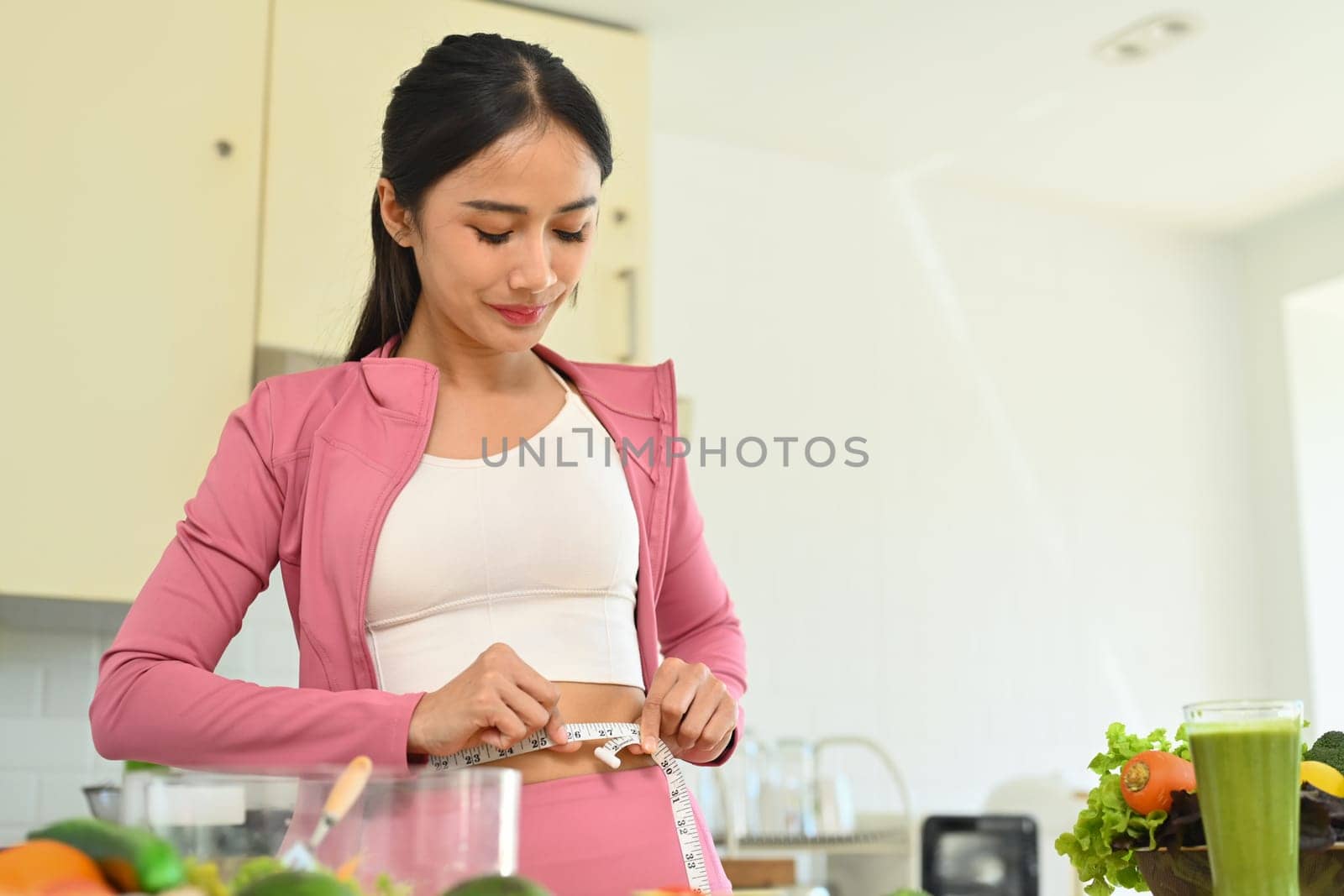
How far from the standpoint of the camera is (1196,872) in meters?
0.98

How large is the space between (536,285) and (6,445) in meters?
1.58

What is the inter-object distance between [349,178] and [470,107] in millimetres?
1557

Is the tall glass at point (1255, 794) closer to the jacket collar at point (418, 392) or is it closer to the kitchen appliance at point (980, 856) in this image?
the jacket collar at point (418, 392)

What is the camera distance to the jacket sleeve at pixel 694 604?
4.50ft

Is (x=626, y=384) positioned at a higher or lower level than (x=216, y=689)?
higher

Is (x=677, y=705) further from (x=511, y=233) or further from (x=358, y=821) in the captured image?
(x=358, y=821)

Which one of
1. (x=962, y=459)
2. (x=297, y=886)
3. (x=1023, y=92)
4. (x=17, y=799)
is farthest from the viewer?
(x=962, y=459)

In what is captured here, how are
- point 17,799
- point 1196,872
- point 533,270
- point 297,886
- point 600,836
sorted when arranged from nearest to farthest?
point 297,886
point 1196,872
point 600,836
point 533,270
point 17,799

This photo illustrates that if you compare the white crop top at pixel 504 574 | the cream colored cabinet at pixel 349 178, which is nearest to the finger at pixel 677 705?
the white crop top at pixel 504 574

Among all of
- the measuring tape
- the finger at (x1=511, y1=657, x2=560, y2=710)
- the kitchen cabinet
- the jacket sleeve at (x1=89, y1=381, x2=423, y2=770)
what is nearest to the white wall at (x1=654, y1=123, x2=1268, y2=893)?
the kitchen cabinet

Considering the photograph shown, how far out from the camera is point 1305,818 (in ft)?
3.00

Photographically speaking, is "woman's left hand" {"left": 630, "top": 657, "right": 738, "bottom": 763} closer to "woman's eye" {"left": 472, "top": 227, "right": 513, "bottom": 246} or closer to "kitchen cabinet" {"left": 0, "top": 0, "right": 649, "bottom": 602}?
"woman's eye" {"left": 472, "top": 227, "right": 513, "bottom": 246}

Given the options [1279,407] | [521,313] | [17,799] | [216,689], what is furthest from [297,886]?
[1279,407]

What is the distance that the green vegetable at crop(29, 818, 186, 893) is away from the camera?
55cm
